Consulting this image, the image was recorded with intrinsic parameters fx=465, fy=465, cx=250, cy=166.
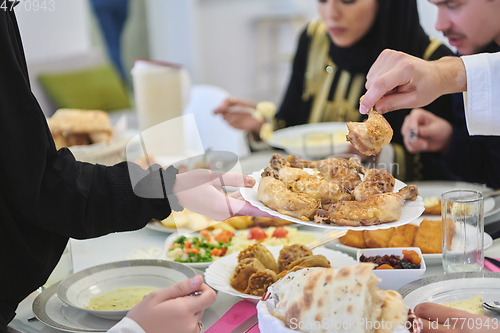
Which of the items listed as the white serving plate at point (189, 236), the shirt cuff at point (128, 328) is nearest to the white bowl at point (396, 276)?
the white serving plate at point (189, 236)

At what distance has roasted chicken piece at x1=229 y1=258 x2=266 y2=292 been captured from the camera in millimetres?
1094

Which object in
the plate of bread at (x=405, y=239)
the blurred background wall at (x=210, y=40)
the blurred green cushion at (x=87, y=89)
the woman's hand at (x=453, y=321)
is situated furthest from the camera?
the blurred background wall at (x=210, y=40)

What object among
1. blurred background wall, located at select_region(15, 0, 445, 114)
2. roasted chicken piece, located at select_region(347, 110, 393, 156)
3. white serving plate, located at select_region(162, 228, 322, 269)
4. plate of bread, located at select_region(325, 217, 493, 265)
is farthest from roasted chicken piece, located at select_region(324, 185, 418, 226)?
blurred background wall, located at select_region(15, 0, 445, 114)

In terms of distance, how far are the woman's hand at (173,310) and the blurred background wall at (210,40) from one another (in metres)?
4.21

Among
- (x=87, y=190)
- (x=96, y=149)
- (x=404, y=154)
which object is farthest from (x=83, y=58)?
(x=87, y=190)

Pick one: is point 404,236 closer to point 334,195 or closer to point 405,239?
point 405,239

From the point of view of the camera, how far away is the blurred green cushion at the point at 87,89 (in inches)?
185

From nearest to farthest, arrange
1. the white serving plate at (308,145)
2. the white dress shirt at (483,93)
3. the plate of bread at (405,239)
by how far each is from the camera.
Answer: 1. the white dress shirt at (483,93)
2. the plate of bread at (405,239)
3. the white serving plate at (308,145)

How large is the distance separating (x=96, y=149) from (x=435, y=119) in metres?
1.44

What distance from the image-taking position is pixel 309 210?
0.94 meters

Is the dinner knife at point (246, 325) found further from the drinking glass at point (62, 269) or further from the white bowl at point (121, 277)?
the drinking glass at point (62, 269)

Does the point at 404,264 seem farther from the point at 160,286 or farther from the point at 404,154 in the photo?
the point at 404,154

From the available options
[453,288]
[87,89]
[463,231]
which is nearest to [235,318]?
[453,288]

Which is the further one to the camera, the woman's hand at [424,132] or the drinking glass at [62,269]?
the woman's hand at [424,132]
